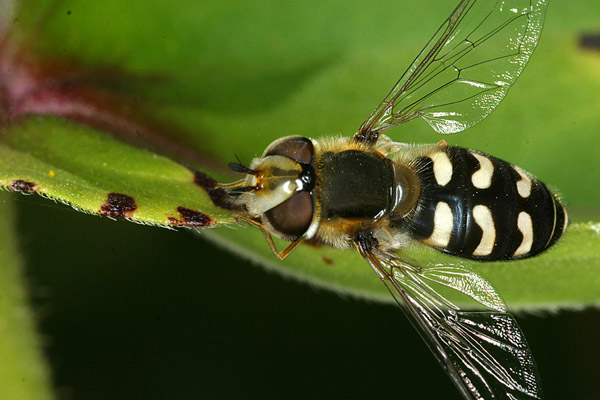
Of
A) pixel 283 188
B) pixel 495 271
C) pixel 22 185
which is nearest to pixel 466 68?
pixel 495 271

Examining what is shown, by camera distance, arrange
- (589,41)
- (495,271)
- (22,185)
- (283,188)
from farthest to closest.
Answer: (589,41) < (495,271) < (283,188) < (22,185)

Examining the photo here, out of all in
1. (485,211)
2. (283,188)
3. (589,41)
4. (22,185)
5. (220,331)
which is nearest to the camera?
(22,185)

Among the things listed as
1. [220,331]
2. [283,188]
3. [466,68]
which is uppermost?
[466,68]

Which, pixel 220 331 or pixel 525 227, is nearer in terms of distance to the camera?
pixel 525 227

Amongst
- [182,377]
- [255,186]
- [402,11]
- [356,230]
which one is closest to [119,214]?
[255,186]

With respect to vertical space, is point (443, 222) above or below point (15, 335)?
above

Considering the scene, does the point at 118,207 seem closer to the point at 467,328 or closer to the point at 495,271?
the point at 467,328

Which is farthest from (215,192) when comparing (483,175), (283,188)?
(483,175)
